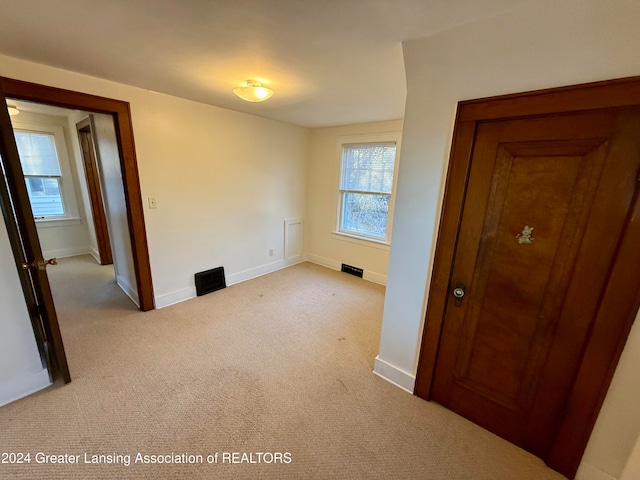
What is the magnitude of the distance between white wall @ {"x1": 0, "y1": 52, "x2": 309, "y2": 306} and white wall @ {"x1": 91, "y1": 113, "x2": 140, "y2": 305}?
0.30 meters

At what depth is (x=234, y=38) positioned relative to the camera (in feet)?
4.68

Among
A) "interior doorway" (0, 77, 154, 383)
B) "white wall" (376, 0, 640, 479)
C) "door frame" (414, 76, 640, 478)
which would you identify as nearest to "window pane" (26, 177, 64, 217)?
"interior doorway" (0, 77, 154, 383)

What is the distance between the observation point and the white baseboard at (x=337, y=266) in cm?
375

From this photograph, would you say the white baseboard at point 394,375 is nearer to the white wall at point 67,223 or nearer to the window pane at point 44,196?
the white wall at point 67,223

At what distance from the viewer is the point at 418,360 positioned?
5.81 ft

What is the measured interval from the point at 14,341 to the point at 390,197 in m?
3.70

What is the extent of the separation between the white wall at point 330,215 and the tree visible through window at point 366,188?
137 mm

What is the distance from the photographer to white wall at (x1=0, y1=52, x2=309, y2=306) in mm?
2461

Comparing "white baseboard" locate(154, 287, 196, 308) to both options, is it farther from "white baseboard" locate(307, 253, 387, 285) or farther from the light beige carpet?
"white baseboard" locate(307, 253, 387, 285)

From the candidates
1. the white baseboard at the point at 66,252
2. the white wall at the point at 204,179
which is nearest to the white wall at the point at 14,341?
the white wall at the point at 204,179

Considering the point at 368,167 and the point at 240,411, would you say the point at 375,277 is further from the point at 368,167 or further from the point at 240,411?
the point at 240,411

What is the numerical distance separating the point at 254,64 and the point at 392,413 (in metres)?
2.54

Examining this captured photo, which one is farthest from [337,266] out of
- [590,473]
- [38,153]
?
[38,153]

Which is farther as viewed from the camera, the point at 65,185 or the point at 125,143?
the point at 65,185
